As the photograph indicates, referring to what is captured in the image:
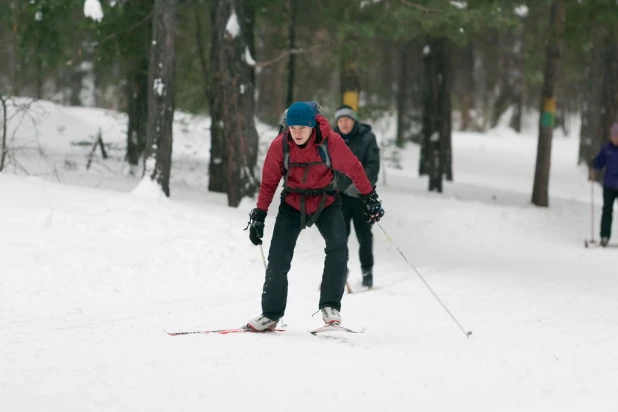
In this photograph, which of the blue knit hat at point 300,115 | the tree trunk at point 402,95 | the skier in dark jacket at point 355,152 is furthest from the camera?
the tree trunk at point 402,95

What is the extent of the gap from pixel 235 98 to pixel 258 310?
5.40 meters

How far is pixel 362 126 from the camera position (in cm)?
941

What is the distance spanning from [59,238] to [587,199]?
16.6m

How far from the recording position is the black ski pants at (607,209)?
43.7 feet

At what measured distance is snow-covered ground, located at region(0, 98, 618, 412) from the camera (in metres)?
4.77

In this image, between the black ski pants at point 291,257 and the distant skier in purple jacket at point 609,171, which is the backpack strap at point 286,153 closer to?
the black ski pants at point 291,257

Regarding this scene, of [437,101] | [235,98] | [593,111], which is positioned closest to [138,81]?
[235,98]

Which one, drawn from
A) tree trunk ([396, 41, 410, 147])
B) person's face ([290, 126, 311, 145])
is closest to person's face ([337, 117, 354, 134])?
person's face ([290, 126, 311, 145])

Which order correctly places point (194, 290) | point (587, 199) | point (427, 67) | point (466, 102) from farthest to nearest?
point (466, 102), point (587, 199), point (427, 67), point (194, 290)

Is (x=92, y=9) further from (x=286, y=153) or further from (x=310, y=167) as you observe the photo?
(x=310, y=167)

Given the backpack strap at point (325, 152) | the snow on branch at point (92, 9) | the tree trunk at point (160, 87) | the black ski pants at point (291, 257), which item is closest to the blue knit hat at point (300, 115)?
the backpack strap at point (325, 152)

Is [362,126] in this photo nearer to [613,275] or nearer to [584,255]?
[613,275]

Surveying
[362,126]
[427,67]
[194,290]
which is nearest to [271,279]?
[194,290]

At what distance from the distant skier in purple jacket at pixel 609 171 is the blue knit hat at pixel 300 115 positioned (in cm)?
853
